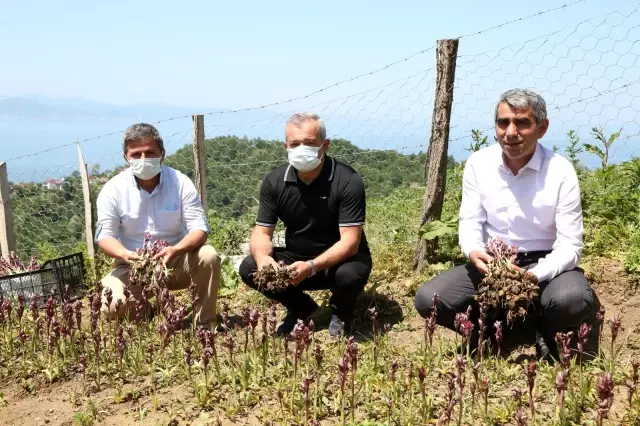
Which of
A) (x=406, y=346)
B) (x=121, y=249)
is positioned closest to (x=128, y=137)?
(x=121, y=249)

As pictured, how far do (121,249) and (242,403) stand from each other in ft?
6.22

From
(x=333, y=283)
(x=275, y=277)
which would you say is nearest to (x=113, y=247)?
(x=275, y=277)

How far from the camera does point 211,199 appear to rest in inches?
425

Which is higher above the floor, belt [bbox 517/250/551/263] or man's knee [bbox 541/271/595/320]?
belt [bbox 517/250/551/263]

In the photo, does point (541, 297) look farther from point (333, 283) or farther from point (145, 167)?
point (145, 167)

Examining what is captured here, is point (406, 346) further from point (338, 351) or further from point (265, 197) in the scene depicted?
point (265, 197)

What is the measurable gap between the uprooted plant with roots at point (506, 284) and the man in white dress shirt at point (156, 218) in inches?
90.5

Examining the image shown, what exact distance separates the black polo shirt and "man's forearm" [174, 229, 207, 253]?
0.50m

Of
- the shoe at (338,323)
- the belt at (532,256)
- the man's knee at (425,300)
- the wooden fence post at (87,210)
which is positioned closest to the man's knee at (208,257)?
the shoe at (338,323)

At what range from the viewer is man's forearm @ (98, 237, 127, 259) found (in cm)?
504

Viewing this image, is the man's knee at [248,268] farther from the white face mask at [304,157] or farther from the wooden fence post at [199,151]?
the wooden fence post at [199,151]

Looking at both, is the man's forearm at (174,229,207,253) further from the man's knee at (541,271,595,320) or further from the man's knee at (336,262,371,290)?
the man's knee at (541,271,595,320)

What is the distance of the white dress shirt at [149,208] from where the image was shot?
5.27m

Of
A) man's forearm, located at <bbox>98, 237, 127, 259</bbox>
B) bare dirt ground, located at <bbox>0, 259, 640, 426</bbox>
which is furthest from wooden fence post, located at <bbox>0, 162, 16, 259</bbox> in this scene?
bare dirt ground, located at <bbox>0, 259, 640, 426</bbox>
